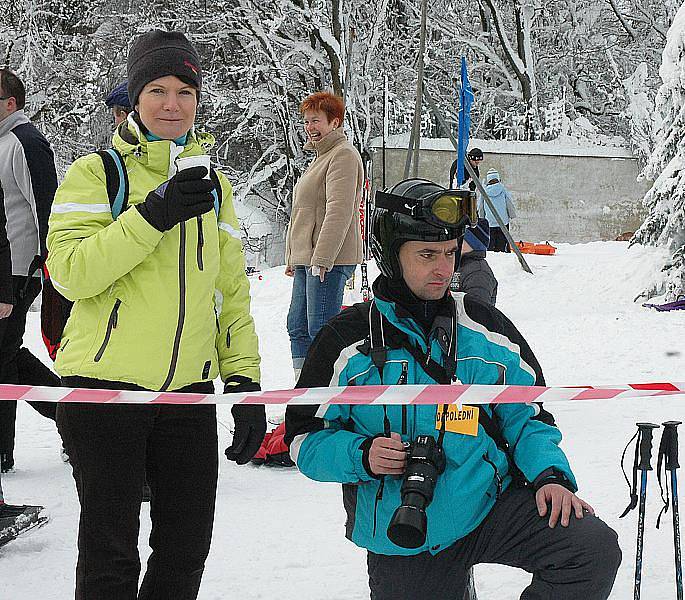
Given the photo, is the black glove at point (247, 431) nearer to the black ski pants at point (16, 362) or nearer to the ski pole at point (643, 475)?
the ski pole at point (643, 475)

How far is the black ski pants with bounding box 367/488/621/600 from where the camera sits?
2357mm

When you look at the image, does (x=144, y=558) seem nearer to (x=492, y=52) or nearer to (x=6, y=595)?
(x=6, y=595)

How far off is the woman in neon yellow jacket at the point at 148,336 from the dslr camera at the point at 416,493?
1.81 ft

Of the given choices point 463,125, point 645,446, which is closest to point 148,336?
point 645,446

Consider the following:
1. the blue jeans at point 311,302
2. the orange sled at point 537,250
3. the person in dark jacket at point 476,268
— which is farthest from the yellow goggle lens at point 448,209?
the orange sled at point 537,250

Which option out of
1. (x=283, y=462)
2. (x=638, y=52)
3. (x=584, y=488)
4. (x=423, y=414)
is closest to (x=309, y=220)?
(x=283, y=462)

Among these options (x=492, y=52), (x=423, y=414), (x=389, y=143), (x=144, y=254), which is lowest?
(x=423, y=414)

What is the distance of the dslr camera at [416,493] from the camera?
229cm

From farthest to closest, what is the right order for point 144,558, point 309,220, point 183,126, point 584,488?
point 309,220 → point 584,488 → point 144,558 → point 183,126

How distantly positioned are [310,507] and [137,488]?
2.08 metres

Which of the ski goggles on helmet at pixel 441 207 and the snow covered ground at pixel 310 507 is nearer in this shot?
the ski goggles on helmet at pixel 441 207

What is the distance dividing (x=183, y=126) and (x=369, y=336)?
834 millimetres

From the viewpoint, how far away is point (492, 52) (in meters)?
27.5

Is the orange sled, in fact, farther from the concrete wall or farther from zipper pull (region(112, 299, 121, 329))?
zipper pull (region(112, 299, 121, 329))
